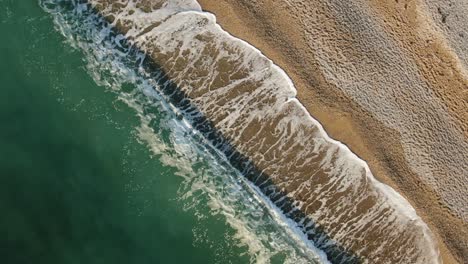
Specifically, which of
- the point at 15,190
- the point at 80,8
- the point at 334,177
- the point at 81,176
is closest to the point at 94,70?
the point at 80,8

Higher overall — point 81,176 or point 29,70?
point 29,70

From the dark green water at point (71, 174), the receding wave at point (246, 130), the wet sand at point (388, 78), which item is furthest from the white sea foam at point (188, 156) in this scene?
the wet sand at point (388, 78)

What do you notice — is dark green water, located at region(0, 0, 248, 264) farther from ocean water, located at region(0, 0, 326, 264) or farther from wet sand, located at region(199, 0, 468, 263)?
wet sand, located at region(199, 0, 468, 263)

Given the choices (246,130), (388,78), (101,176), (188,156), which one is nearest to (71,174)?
(101,176)

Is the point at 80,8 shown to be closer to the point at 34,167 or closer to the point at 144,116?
the point at 144,116

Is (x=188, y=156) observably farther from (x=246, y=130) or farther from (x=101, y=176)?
(x=101, y=176)

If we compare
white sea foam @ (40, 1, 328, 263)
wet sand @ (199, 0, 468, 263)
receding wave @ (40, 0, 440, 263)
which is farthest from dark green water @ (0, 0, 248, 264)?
wet sand @ (199, 0, 468, 263)

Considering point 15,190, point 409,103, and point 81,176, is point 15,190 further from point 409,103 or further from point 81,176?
point 409,103

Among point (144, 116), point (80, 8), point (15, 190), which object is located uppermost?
point (80, 8)
